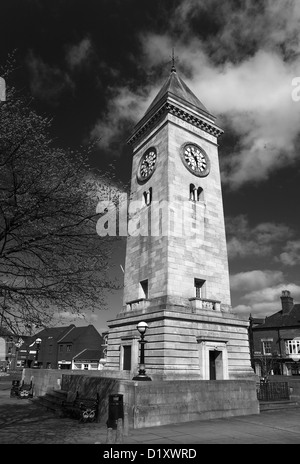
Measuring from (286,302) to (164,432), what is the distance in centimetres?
5164

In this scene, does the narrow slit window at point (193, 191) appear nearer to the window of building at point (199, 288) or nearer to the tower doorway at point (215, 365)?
the window of building at point (199, 288)

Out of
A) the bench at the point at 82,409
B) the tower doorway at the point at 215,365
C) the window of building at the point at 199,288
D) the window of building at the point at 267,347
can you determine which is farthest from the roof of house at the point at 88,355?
the bench at the point at 82,409

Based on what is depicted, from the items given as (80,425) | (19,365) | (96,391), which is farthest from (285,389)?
(19,365)

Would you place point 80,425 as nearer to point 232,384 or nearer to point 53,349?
point 232,384

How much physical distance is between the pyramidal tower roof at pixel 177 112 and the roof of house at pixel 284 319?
3740 centimetres

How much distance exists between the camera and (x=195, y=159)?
2609 cm

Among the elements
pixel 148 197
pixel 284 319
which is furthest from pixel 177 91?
pixel 284 319

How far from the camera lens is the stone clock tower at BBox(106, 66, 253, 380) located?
19812 millimetres

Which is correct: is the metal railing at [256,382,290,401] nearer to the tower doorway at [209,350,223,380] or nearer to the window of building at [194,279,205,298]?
the tower doorway at [209,350,223,380]

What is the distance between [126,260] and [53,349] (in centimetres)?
5182

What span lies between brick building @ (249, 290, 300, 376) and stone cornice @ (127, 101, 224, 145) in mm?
32378

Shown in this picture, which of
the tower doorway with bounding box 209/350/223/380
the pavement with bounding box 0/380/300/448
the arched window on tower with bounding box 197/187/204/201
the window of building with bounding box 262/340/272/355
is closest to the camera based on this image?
the pavement with bounding box 0/380/300/448

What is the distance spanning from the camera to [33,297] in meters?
10.7

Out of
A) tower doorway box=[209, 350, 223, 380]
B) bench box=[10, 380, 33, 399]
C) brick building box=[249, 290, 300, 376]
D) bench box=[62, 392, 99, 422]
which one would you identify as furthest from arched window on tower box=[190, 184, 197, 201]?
brick building box=[249, 290, 300, 376]
